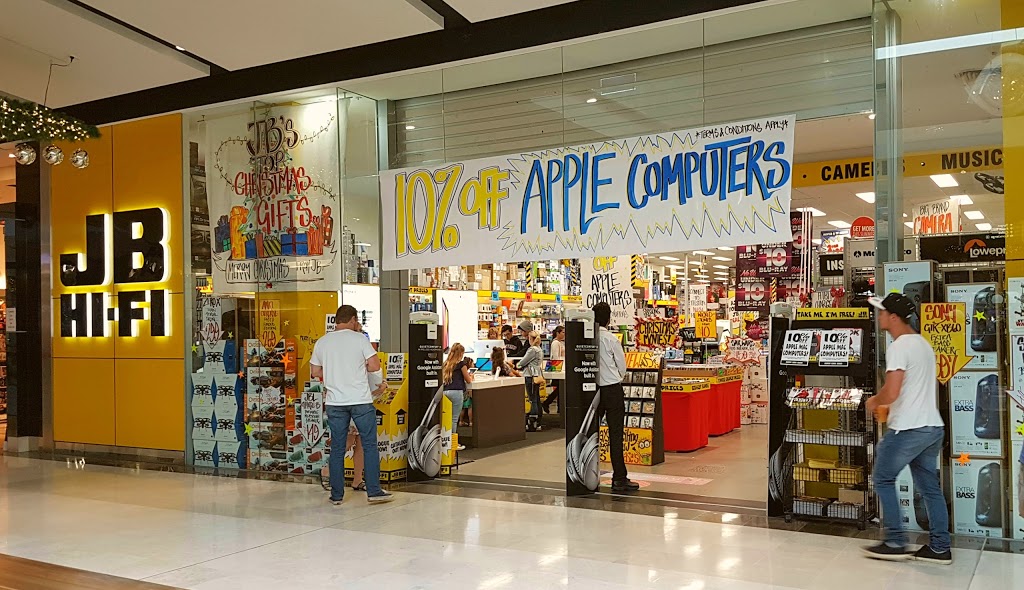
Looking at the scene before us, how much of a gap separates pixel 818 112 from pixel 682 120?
104 centimetres

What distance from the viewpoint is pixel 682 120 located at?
6.77 metres

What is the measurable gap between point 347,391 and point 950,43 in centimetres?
500

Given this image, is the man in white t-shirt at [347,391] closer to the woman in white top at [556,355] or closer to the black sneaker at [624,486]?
the black sneaker at [624,486]

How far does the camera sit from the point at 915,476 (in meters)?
4.86

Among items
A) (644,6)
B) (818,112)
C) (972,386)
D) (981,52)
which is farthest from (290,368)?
(981,52)

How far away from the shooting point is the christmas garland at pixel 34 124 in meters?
6.88

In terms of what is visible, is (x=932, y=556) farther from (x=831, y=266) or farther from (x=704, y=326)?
(x=704, y=326)

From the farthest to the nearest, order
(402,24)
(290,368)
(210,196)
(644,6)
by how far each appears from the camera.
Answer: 1. (210,196)
2. (290,368)
3. (402,24)
4. (644,6)

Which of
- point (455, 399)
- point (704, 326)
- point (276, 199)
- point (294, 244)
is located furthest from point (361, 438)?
point (704, 326)

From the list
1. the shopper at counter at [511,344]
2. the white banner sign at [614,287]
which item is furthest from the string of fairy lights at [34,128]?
A: the shopper at counter at [511,344]

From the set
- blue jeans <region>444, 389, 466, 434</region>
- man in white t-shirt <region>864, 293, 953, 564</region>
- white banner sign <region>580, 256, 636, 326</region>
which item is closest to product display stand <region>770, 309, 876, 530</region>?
man in white t-shirt <region>864, 293, 953, 564</region>

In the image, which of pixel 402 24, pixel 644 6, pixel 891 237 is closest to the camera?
pixel 891 237

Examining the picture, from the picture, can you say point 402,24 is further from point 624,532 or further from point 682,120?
point 624,532

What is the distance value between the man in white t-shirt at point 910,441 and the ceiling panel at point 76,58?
6.36 meters
